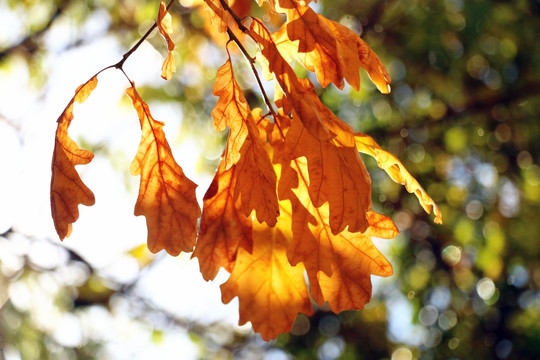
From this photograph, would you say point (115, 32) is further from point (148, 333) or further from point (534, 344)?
point (534, 344)

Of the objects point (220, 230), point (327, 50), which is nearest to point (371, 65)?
point (327, 50)

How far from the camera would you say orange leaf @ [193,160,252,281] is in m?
0.96

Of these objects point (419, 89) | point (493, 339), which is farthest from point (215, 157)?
point (493, 339)

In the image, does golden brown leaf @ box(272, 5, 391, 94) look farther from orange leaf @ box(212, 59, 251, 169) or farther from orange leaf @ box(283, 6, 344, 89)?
orange leaf @ box(212, 59, 251, 169)

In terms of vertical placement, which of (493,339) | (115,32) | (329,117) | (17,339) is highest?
(329,117)

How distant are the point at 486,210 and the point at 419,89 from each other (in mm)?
574

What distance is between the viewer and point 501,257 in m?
2.35

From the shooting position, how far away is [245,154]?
33.9 inches

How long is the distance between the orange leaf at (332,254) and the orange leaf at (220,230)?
0.31 feet

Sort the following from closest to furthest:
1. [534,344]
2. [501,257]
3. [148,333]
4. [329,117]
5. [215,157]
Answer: [329,117] → [534,344] → [501,257] → [215,157] → [148,333]

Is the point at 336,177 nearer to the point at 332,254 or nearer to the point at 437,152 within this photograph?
the point at 332,254

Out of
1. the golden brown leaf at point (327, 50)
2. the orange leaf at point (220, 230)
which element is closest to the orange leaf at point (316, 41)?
the golden brown leaf at point (327, 50)

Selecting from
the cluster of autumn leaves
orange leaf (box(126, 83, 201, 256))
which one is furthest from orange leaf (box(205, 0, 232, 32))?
orange leaf (box(126, 83, 201, 256))

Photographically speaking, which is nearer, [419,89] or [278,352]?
[419,89]
